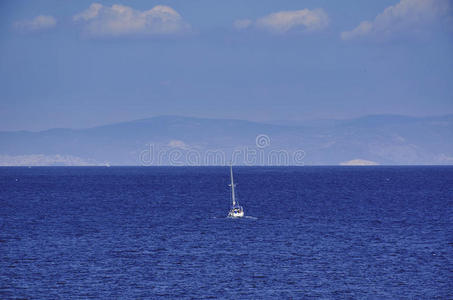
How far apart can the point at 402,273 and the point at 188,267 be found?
60.4ft

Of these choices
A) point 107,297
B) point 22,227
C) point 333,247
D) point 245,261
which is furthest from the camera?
point 22,227

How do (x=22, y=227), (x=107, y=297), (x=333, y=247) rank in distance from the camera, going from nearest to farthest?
(x=107, y=297)
(x=333, y=247)
(x=22, y=227)

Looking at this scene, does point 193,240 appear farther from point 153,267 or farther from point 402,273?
point 402,273

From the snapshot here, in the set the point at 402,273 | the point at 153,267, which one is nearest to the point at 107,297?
the point at 153,267

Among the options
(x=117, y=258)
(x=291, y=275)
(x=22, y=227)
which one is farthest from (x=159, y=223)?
(x=291, y=275)

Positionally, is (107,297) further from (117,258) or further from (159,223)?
(159,223)

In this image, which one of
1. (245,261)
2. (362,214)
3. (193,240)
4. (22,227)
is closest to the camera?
(245,261)

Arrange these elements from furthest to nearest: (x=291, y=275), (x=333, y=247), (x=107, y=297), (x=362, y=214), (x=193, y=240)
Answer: (x=362, y=214)
(x=193, y=240)
(x=333, y=247)
(x=291, y=275)
(x=107, y=297)

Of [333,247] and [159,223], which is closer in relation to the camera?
[333,247]

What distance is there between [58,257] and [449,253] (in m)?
37.9

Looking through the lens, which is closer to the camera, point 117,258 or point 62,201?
point 117,258

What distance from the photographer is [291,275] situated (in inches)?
2245

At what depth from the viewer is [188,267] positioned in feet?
197

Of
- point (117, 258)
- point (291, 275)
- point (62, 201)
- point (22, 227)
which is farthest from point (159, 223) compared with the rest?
point (62, 201)
